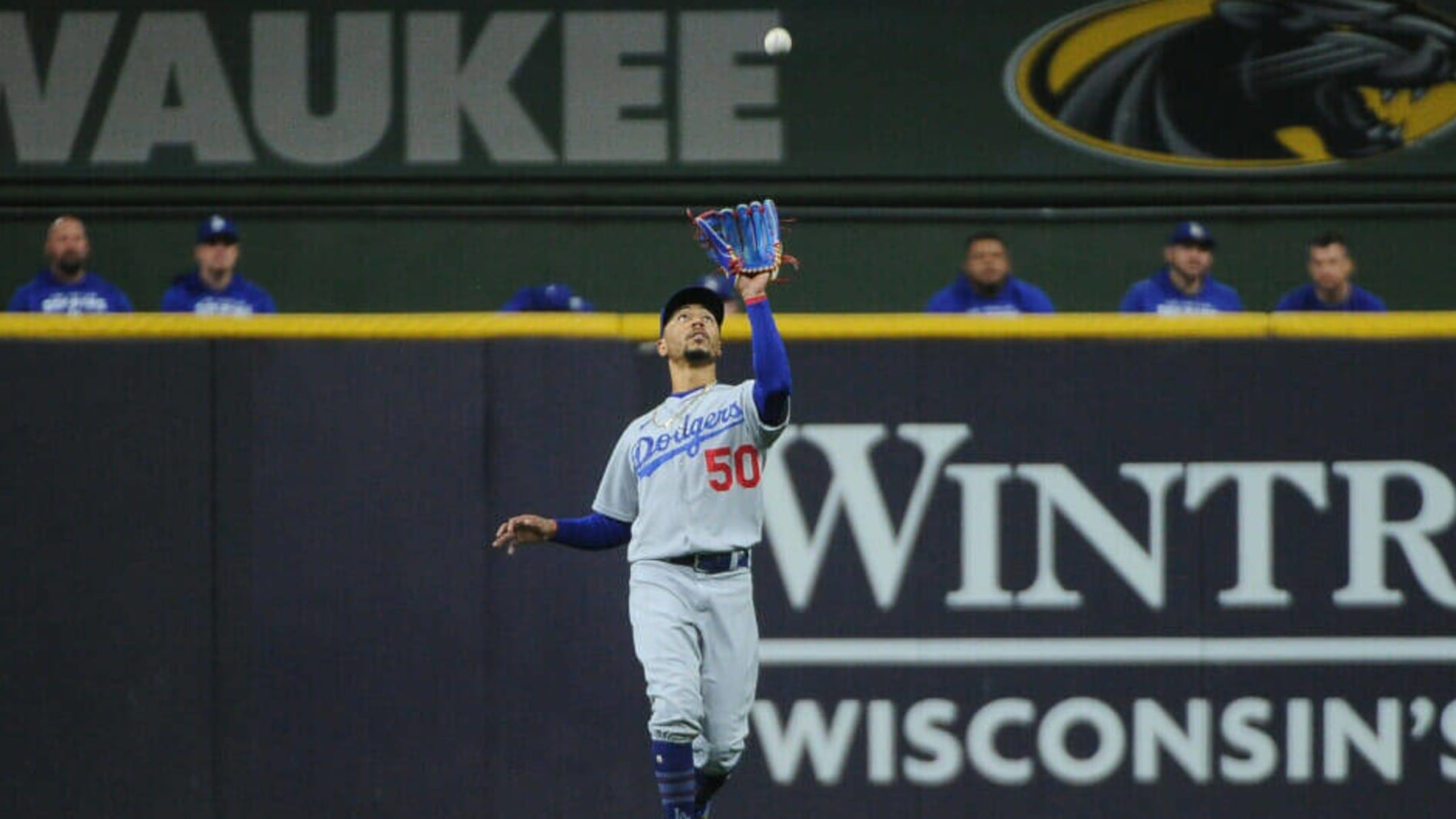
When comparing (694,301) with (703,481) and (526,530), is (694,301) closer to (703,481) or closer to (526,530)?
(703,481)

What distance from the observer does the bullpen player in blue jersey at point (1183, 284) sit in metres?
9.88

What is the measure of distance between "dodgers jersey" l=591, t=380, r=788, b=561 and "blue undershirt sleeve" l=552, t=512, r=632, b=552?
110 millimetres

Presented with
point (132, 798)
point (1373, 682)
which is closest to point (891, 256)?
point (1373, 682)

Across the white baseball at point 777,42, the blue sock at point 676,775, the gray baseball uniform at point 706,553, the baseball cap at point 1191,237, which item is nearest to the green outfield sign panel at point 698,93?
the white baseball at point 777,42

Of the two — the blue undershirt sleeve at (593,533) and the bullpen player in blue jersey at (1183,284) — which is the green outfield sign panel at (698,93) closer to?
the bullpen player in blue jersey at (1183,284)

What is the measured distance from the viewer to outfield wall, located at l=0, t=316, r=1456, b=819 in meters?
7.71

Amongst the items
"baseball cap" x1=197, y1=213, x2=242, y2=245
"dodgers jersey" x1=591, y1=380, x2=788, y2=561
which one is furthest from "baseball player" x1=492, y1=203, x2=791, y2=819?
"baseball cap" x1=197, y1=213, x2=242, y2=245

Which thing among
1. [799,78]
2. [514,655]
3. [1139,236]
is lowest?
[514,655]

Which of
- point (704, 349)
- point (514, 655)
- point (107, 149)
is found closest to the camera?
point (704, 349)

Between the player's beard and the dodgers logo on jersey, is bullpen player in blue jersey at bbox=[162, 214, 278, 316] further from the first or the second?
the dodgers logo on jersey

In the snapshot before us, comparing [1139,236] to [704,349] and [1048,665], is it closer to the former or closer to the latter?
[1048,665]

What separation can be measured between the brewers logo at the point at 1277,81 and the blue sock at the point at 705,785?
601cm

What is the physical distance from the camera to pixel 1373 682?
7719 mm

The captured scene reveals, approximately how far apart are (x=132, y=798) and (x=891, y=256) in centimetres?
567
